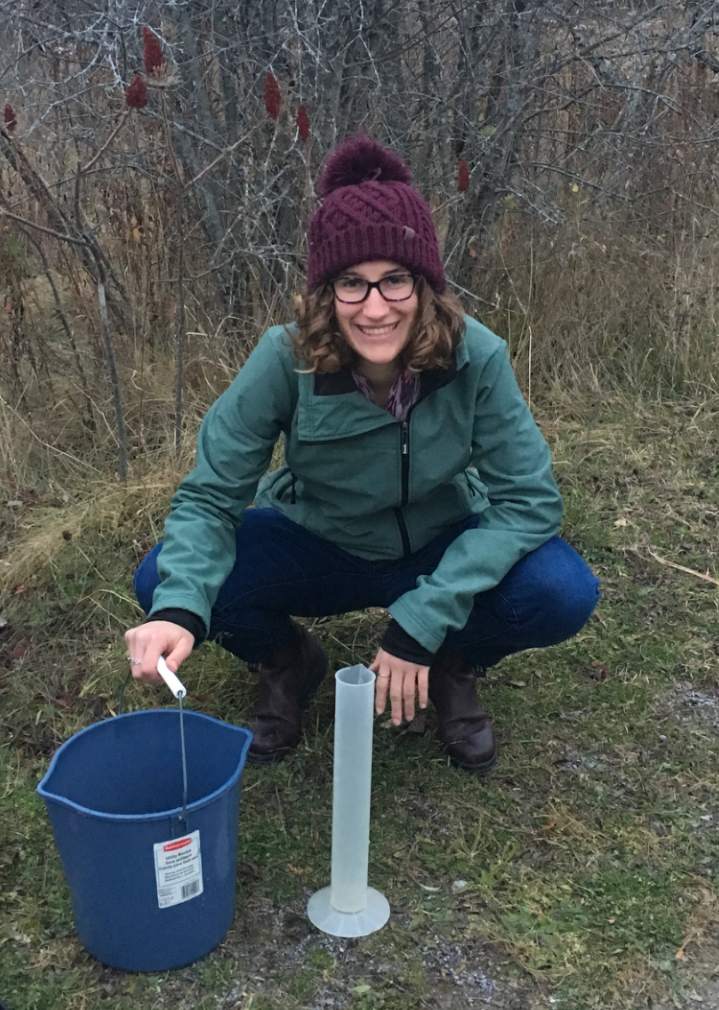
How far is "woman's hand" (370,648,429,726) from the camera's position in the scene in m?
1.95

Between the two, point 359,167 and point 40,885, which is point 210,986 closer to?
point 40,885

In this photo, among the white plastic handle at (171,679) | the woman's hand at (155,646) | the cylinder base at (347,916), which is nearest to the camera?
the white plastic handle at (171,679)

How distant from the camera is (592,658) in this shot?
2.80 m

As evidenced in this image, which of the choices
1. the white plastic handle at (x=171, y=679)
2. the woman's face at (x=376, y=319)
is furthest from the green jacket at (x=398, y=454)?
the white plastic handle at (x=171, y=679)

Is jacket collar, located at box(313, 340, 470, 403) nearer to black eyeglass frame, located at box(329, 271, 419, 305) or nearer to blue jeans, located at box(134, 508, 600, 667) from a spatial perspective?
black eyeglass frame, located at box(329, 271, 419, 305)

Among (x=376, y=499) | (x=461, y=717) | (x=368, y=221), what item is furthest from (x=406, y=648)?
(x=368, y=221)

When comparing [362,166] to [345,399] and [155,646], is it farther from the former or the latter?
[155,646]

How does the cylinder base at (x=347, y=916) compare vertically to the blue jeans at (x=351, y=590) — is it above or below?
below

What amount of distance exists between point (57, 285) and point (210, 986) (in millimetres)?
3098

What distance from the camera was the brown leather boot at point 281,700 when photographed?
2367 millimetres

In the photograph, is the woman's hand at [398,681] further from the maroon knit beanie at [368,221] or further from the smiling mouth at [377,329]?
the maroon knit beanie at [368,221]

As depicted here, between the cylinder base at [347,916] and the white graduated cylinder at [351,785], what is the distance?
15 mm

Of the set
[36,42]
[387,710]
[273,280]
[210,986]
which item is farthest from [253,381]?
[36,42]

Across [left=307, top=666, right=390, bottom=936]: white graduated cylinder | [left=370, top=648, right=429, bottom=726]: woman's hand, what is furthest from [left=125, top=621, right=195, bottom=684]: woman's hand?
[left=370, top=648, right=429, bottom=726]: woman's hand
